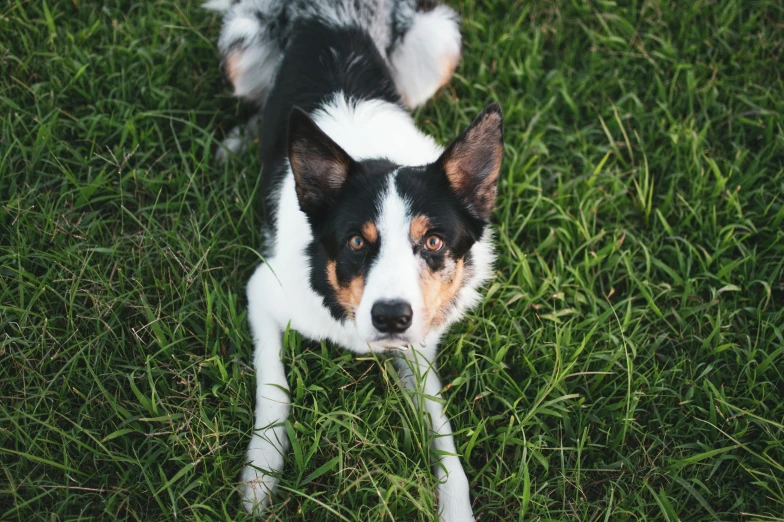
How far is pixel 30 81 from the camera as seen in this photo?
3982 millimetres

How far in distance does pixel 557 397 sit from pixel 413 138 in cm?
162

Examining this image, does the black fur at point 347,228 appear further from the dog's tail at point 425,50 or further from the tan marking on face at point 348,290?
the dog's tail at point 425,50

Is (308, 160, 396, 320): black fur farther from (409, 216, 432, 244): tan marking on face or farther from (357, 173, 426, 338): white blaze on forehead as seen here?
(409, 216, 432, 244): tan marking on face

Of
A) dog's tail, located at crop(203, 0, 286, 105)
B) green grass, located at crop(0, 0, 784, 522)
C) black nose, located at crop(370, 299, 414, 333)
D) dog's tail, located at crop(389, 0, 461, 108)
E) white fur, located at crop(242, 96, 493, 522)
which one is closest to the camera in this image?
black nose, located at crop(370, 299, 414, 333)

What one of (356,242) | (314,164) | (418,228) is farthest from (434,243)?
(314,164)

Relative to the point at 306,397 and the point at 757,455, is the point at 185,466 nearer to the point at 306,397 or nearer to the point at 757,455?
the point at 306,397

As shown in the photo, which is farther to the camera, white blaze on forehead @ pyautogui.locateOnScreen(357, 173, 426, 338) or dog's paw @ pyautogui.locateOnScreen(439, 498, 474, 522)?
dog's paw @ pyautogui.locateOnScreen(439, 498, 474, 522)

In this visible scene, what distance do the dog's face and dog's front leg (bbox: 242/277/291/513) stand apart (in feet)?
1.41

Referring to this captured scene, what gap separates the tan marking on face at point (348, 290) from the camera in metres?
2.63

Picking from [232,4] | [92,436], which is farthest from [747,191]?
[92,436]

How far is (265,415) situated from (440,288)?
1.04 m

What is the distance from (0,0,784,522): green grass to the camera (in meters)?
2.81

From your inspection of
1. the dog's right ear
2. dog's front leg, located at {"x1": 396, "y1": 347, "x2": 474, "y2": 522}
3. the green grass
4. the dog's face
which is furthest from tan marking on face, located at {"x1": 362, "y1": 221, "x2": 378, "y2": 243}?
the green grass

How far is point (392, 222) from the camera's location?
2594 millimetres
